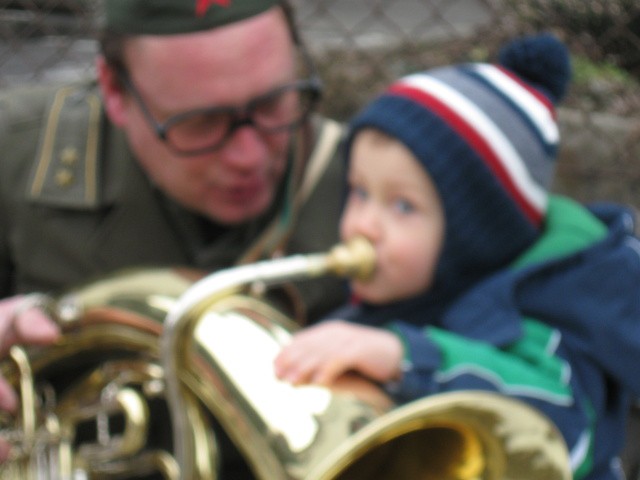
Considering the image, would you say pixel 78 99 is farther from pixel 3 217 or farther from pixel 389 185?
pixel 389 185

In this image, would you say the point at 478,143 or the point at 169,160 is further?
the point at 169,160

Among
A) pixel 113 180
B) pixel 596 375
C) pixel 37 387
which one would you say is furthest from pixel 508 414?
pixel 113 180

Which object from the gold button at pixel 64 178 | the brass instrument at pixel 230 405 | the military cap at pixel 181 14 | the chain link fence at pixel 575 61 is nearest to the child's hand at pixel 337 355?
the brass instrument at pixel 230 405

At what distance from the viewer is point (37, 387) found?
123 cm

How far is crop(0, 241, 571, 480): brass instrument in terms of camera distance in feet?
2.53

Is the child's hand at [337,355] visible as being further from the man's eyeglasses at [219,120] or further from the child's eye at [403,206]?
the man's eyeglasses at [219,120]

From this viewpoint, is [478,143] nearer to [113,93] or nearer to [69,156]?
[113,93]

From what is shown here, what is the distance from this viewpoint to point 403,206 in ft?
3.44

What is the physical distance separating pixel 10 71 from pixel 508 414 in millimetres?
3847

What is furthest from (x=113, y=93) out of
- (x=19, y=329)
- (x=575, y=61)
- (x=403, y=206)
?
(x=575, y=61)

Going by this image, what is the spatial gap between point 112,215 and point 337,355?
24.9 inches

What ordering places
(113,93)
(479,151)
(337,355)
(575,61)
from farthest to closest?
(575,61) < (113,93) < (479,151) < (337,355)

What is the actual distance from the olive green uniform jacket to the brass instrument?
20 centimetres

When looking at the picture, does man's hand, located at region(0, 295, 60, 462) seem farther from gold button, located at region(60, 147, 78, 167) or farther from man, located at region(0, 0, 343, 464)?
gold button, located at region(60, 147, 78, 167)
